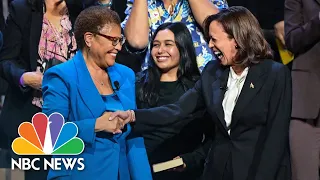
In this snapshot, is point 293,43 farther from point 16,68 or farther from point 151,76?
point 16,68

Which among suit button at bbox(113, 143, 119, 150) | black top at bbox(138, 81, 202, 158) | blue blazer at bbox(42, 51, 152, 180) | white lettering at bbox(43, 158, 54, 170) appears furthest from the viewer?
black top at bbox(138, 81, 202, 158)

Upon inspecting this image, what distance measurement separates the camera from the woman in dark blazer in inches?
115

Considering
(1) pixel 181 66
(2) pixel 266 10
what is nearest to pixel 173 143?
(1) pixel 181 66

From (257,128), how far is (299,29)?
602mm

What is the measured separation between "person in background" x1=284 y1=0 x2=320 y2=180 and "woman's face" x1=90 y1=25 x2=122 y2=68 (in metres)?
0.91

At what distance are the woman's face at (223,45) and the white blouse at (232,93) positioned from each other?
7 cm

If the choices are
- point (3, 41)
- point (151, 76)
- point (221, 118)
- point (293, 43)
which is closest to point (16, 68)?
point (3, 41)

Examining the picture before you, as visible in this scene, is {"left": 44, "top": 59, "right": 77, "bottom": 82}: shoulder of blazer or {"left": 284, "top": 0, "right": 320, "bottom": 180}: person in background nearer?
{"left": 44, "top": 59, "right": 77, "bottom": 82}: shoulder of blazer

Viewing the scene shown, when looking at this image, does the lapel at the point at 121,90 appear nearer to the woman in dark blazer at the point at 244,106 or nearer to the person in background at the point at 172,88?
the woman in dark blazer at the point at 244,106

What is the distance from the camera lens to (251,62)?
2.99m

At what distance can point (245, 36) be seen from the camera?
298cm

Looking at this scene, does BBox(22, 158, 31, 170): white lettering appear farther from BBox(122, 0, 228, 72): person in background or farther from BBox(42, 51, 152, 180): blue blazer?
BBox(122, 0, 228, 72): person in background

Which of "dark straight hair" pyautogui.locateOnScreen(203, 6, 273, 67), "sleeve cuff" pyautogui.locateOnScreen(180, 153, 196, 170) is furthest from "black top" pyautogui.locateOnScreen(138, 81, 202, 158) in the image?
"dark straight hair" pyautogui.locateOnScreen(203, 6, 273, 67)

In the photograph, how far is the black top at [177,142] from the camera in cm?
341
